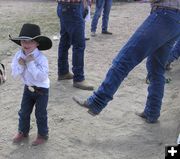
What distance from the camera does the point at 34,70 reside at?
3.97m

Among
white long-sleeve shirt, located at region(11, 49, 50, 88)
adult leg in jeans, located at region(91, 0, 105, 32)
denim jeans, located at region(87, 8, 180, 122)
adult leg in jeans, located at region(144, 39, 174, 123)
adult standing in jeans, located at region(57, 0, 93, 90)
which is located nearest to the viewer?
white long-sleeve shirt, located at region(11, 49, 50, 88)

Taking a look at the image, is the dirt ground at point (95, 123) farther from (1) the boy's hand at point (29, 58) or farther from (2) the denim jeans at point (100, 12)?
(2) the denim jeans at point (100, 12)

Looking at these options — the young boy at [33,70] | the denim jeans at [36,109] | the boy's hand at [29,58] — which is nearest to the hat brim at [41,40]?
the young boy at [33,70]

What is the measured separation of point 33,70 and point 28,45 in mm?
241

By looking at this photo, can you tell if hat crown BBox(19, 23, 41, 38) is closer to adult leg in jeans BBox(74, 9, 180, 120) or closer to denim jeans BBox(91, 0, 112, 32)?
adult leg in jeans BBox(74, 9, 180, 120)

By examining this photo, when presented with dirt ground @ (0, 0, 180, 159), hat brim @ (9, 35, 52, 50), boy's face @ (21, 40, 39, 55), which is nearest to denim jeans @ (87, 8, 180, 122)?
dirt ground @ (0, 0, 180, 159)

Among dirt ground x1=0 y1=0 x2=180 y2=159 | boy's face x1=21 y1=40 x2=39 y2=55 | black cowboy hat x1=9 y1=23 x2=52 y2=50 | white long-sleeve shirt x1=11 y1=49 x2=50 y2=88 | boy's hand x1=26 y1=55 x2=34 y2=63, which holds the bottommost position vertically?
dirt ground x1=0 y1=0 x2=180 y2=159

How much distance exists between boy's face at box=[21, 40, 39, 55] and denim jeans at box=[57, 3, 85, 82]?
1539 millimetres

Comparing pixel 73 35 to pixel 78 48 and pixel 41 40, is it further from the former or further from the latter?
pixel 41 40

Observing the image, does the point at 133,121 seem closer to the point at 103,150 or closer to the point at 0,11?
the point at 103,150

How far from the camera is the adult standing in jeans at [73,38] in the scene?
5.50m

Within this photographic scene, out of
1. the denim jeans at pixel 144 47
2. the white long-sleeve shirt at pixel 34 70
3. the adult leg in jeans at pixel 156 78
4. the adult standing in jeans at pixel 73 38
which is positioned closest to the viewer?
the white long-sleeve shirt at pixel 34 70

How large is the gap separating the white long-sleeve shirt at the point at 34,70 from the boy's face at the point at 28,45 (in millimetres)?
35

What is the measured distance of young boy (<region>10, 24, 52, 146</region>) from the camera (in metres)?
4.01
